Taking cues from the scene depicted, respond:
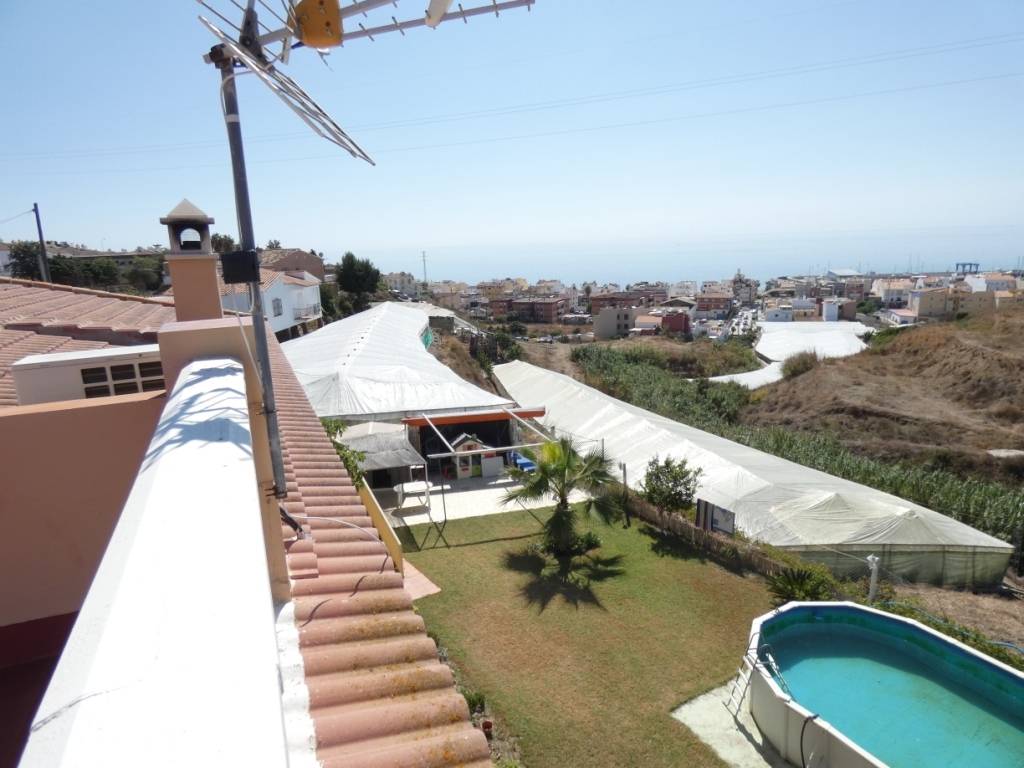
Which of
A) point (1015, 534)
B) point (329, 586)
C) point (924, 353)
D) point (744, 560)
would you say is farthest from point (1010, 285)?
point (329, 586)

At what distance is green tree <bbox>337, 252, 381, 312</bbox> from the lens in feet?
216

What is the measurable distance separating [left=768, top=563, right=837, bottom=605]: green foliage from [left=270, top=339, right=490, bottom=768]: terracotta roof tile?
11359 millimetres

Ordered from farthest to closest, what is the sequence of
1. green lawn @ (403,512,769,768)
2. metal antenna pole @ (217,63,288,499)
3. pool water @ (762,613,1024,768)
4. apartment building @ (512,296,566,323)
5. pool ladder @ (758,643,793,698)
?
apartment building @ (512,296,566,323)
pool ladder @ (758,643,793,698)
pool water @ (762,613,1024,768)
green lawn @ (403,512,769,768)
metal antenna pole @ (217,63,288,499)

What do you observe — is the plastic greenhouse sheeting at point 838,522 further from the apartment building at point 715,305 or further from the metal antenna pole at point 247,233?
the apartment building at point 715,305


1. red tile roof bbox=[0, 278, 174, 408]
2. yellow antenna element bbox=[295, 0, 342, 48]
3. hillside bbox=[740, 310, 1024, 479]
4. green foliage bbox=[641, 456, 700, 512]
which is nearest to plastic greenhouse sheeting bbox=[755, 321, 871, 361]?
hillside bbox=[740, 310, 1024, 479]

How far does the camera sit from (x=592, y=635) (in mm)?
11555

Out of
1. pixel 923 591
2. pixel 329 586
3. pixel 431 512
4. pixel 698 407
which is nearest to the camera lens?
pixel 329 586

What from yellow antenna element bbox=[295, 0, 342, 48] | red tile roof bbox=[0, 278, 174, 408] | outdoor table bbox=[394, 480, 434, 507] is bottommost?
outdoor table bbox=[394, 480, 434, 507]

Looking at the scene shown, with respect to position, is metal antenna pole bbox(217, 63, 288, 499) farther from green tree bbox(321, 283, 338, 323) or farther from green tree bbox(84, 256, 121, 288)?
green tree bbox(84, 256, 121, 288)

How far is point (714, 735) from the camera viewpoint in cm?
931

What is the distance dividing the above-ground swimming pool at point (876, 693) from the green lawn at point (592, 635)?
1.05 m

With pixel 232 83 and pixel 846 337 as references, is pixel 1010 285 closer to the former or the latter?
pixel 846 337

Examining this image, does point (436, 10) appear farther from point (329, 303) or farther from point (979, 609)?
point (329, 303)

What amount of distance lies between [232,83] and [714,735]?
10.9 metres
